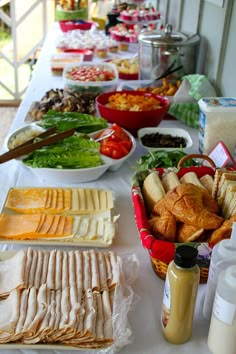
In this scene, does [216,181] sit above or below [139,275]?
above

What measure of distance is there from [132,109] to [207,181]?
54 cm

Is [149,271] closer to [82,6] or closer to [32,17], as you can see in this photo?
[82,6]

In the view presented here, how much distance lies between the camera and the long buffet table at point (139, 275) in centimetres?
77

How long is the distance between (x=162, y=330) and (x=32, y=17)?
3644 millimetres

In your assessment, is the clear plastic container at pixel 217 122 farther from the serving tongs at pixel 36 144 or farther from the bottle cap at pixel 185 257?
the bottle cap at pixel 185 257

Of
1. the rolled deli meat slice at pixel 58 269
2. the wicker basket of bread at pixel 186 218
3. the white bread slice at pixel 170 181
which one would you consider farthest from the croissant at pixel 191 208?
the rolled deli meat slice at pixel 58 269

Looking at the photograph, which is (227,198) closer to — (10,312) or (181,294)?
(181,294)

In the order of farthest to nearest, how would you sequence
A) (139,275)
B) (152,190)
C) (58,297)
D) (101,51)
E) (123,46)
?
(123,46) → (101,51) → (152,190) → (139,275) → (58,297)

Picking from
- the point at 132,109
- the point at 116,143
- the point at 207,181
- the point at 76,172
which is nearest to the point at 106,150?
the point at 116,143

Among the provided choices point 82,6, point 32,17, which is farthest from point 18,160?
point 32,17

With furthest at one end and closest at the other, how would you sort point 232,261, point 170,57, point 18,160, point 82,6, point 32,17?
1. point 32,17
2. point 82,6
3. point 170,57
4. point 18,160
5. point 232,261

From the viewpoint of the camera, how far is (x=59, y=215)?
42.3 inches

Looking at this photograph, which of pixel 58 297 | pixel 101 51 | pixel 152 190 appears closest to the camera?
pixel 58 297

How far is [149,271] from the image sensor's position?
94cm
